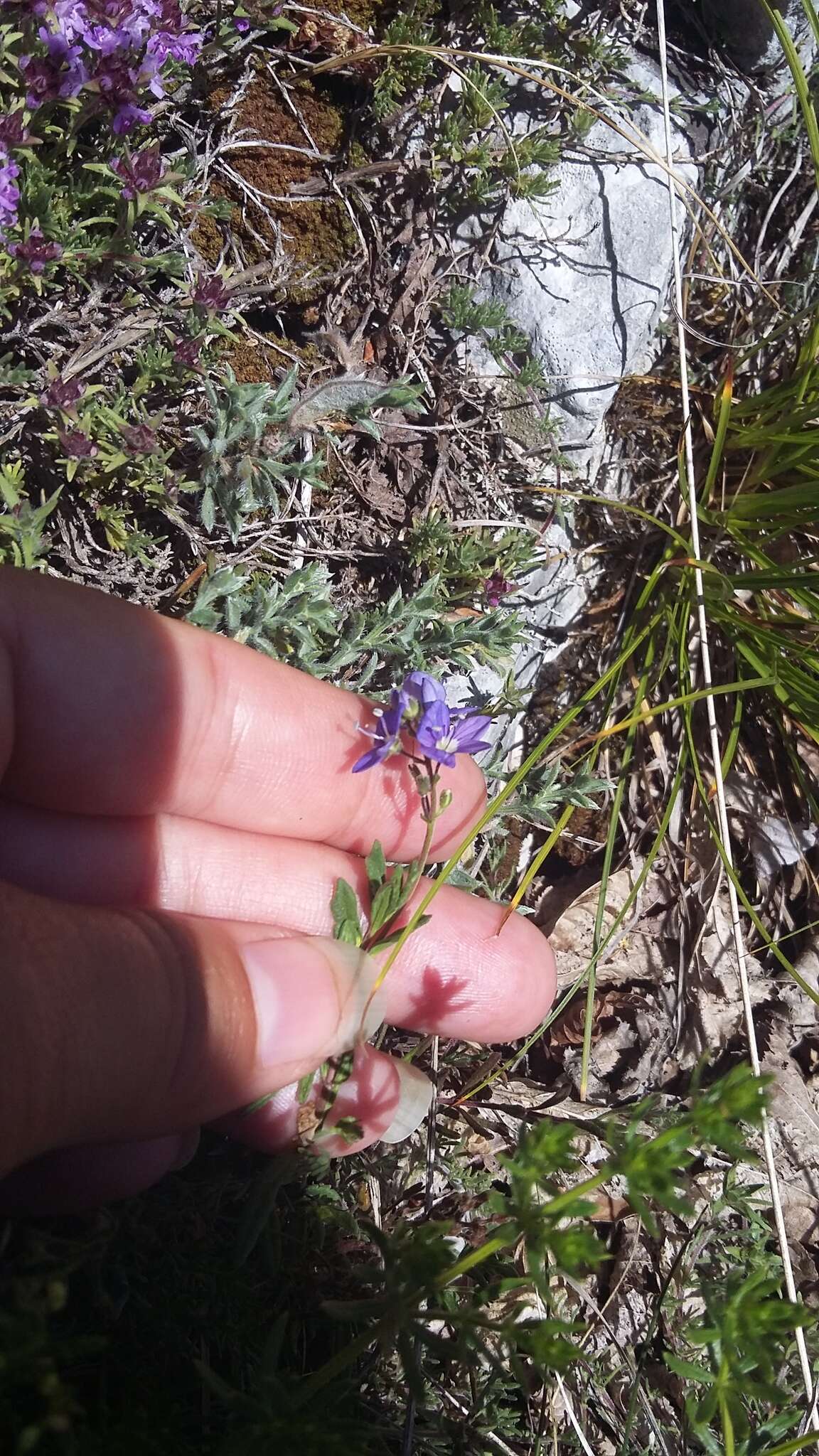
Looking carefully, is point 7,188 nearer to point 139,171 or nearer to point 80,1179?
point 139,171

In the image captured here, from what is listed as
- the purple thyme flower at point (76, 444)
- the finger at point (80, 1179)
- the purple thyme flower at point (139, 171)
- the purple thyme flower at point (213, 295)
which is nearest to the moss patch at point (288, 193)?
the purple thyme flower at point (213, 295)

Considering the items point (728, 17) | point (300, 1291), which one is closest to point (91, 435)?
point (300, 1291)

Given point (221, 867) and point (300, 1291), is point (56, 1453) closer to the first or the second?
point (300, 1291)

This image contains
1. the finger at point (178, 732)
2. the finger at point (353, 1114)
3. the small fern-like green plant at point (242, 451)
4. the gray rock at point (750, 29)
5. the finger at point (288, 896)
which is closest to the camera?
the finger at point (178, 732)

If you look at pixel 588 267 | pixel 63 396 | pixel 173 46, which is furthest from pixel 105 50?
pixel 588 267

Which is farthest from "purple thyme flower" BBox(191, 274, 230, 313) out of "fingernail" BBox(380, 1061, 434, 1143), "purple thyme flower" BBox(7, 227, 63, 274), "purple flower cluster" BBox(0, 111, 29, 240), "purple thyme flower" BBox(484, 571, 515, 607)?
"fingernail" BBox(380, 1061, 434, 1143)

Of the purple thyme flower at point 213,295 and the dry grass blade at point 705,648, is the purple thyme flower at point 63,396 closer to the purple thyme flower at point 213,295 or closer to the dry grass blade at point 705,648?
the purple thyme flower at point 213,295
